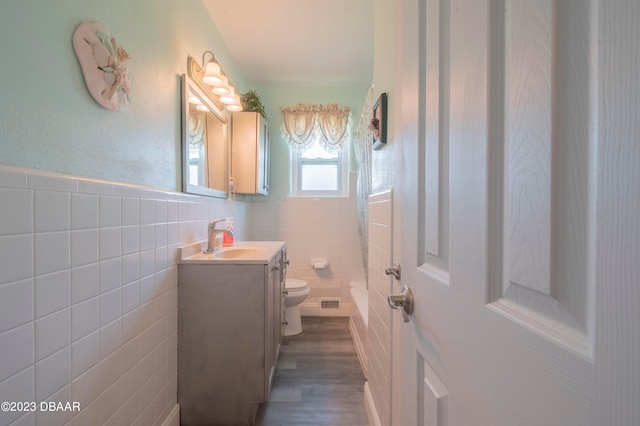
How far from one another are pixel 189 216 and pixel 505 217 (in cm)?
Result: 154

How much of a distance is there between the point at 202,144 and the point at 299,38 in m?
1.20

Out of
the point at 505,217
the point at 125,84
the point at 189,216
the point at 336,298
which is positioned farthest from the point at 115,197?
the point at 336,298

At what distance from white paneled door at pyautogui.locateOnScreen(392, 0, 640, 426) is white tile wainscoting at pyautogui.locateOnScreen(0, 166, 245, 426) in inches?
38.4

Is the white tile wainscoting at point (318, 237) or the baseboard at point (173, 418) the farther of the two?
the white tile wainscoting at point (318, 237)

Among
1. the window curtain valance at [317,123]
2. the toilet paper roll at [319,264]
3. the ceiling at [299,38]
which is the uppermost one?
the ceiling at [299,38]

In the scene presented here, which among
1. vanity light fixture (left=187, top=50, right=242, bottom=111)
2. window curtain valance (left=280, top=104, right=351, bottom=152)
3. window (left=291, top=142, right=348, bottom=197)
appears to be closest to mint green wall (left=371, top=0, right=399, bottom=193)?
vanity light fixture (left=187, top=50, right=242, bottom=111)

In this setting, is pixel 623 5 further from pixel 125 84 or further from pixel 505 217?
pixel 125 84

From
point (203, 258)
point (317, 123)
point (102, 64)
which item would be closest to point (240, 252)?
point (203, 258)

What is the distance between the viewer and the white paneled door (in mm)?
221

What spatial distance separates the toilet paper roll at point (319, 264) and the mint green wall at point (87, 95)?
1678 millimetres

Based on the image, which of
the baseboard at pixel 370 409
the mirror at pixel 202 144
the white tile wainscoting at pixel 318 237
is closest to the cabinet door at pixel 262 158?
the mirror at pixel 202 144

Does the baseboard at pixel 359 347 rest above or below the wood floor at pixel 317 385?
above

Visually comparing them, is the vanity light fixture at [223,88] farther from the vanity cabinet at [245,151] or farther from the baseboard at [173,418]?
the baseboard at [173,418]

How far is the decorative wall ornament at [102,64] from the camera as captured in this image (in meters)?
0.82
